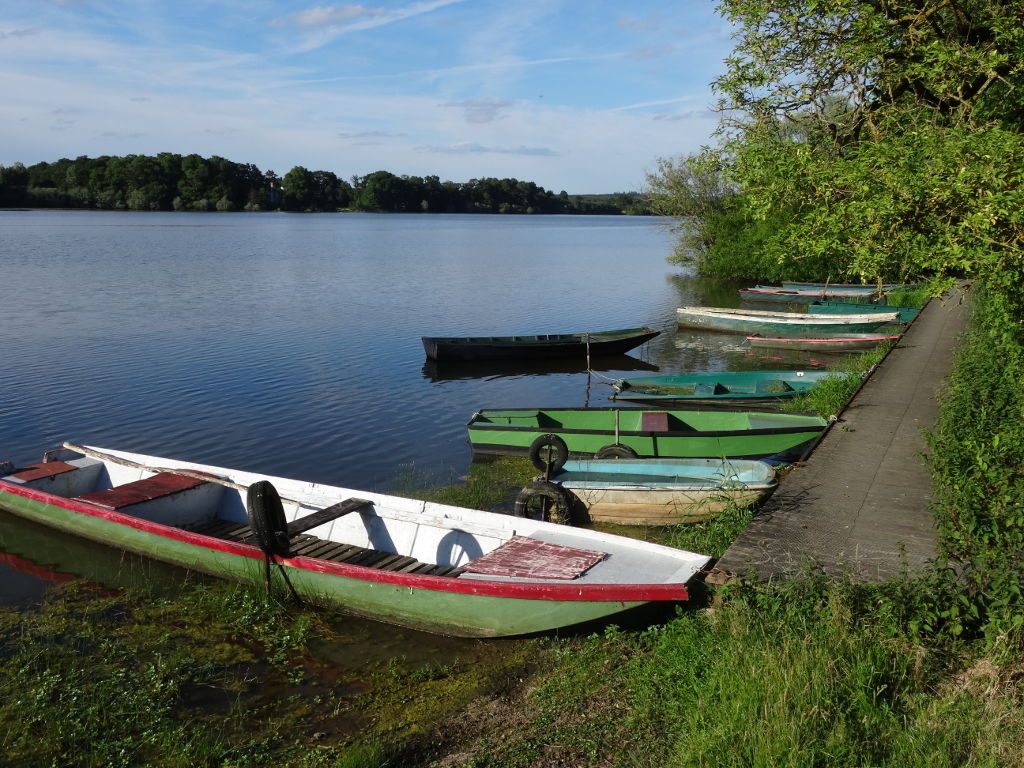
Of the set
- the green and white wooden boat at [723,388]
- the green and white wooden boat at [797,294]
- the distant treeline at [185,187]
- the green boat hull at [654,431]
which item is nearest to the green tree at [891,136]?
the green boat hull at [654,431]

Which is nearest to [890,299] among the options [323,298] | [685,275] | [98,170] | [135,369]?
[685,275]

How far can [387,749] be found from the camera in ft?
20.6

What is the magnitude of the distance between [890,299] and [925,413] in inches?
884

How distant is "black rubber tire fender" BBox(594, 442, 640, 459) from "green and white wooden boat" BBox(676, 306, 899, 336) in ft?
52.3

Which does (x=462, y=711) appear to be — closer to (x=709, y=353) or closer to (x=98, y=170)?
(x=709, y=353)

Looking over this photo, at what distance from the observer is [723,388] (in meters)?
18.1

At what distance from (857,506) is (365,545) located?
19.3 feet

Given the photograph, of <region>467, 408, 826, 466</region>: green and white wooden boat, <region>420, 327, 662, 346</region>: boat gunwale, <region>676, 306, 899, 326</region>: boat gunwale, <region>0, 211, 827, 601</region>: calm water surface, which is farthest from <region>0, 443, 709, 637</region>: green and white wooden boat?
<region>676, 306, 899, 326</region>: boat gunwale

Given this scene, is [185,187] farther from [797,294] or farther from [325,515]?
[325,515]

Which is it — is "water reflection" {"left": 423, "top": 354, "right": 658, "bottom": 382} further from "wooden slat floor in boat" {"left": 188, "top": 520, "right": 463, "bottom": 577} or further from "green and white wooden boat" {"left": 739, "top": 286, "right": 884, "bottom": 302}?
"green and white wooden boat" {"left": 739, "top": 286, "right": 884, "bottom": 302}

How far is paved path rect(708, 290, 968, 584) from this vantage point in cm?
759

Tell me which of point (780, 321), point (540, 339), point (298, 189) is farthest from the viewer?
point (298, 189)

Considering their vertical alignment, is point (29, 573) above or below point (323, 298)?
below

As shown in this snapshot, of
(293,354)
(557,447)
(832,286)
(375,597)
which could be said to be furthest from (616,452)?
(832,286)
